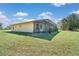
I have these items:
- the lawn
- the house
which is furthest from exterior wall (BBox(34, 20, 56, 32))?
the lawn

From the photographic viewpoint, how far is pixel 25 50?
20.0 ft

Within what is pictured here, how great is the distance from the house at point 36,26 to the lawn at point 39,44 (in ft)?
0.32

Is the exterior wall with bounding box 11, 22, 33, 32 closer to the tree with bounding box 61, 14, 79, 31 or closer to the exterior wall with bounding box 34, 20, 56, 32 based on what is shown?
the exterior wall with bounding box 34, 20, 56, 32

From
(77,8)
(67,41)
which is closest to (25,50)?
(67,41)

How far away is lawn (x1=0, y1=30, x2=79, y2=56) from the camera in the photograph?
6082mm

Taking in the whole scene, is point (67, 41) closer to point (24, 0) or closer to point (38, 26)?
point (38, 26)

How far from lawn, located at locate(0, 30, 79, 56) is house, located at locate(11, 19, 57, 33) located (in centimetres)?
10

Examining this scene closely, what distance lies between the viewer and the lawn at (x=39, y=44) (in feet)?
20.0

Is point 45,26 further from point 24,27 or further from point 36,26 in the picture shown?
point 24,27

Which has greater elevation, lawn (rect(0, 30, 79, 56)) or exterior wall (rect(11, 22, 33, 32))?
exterior wall (rect(11, 22, 33, 32))

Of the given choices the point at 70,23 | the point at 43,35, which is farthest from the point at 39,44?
the point at 70,23

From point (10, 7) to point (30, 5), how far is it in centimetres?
33

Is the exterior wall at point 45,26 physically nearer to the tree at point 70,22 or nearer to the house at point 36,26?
the house at point 36,26

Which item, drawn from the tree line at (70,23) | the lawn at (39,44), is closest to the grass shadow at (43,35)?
the lawn at (39,44)
